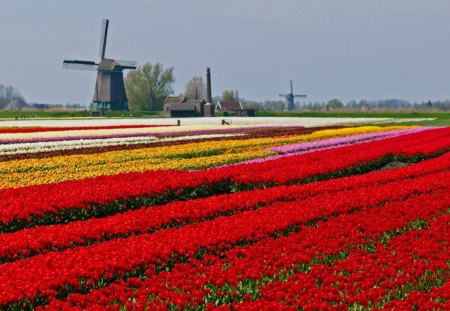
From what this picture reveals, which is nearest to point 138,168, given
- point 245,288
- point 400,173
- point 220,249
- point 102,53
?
point 400,173

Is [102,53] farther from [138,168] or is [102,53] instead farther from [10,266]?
[10,266]

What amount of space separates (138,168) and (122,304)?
506 inches

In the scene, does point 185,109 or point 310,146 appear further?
point 185,109

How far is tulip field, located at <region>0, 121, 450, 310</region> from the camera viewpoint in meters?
6.56

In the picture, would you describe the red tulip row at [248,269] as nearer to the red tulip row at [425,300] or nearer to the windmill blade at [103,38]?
the red tulip row at [425,300]

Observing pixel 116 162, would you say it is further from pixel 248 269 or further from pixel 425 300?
pixel 425 300

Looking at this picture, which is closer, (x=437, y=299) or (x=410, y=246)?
(x=437, y=299)

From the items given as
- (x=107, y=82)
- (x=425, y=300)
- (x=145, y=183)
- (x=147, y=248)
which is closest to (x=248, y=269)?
Answer: (x=147, y=248)

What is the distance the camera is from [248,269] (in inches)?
291

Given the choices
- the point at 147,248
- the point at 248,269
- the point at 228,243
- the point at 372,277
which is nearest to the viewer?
the point at 372,277

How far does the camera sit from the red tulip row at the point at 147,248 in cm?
686

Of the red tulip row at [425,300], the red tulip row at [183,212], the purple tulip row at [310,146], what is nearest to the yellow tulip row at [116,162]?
the purple tulip row at [310,146]

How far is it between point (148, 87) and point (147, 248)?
427 ft

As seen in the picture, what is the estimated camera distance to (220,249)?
27.9 ft
